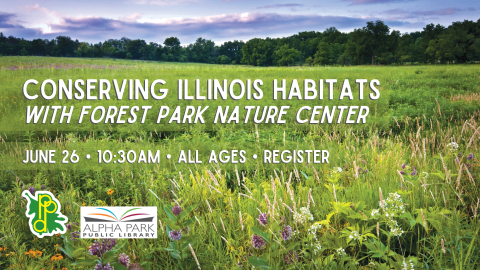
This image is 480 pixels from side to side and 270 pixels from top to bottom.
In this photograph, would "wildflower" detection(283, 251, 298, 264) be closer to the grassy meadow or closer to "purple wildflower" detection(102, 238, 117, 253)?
the grassy meadow

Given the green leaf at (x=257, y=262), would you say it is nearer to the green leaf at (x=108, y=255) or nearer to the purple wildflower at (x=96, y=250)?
the green leaf at (x=108, y=255)

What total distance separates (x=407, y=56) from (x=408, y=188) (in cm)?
6825

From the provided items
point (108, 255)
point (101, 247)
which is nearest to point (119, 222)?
point (101, 247)

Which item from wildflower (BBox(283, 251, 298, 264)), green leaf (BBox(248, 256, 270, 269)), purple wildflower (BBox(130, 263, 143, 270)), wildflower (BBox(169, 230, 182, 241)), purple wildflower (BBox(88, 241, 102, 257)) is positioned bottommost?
purple wildflower (BBox(130, 263, 143, 270))

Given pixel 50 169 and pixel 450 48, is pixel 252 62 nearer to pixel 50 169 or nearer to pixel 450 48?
pixel 450 48


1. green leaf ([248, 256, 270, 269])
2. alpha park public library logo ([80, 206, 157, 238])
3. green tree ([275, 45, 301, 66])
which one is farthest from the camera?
green tree ([275, 45, 301, 66])

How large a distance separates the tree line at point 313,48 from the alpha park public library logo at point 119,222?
1777 inches

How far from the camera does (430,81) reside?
17391 millimetres

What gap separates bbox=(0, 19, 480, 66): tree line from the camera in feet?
152

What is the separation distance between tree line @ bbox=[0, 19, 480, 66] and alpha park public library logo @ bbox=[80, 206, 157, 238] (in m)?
45.1

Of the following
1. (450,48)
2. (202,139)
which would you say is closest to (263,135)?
(202,139)

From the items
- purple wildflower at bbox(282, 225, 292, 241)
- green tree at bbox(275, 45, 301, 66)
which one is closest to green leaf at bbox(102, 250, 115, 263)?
purple wildflower at bbox(282, 225, 292, 241)

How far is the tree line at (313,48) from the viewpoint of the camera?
152 ft

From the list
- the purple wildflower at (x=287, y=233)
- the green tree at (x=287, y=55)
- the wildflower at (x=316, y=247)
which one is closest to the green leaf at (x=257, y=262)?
the purple wildflower at (x=287, y=233)
